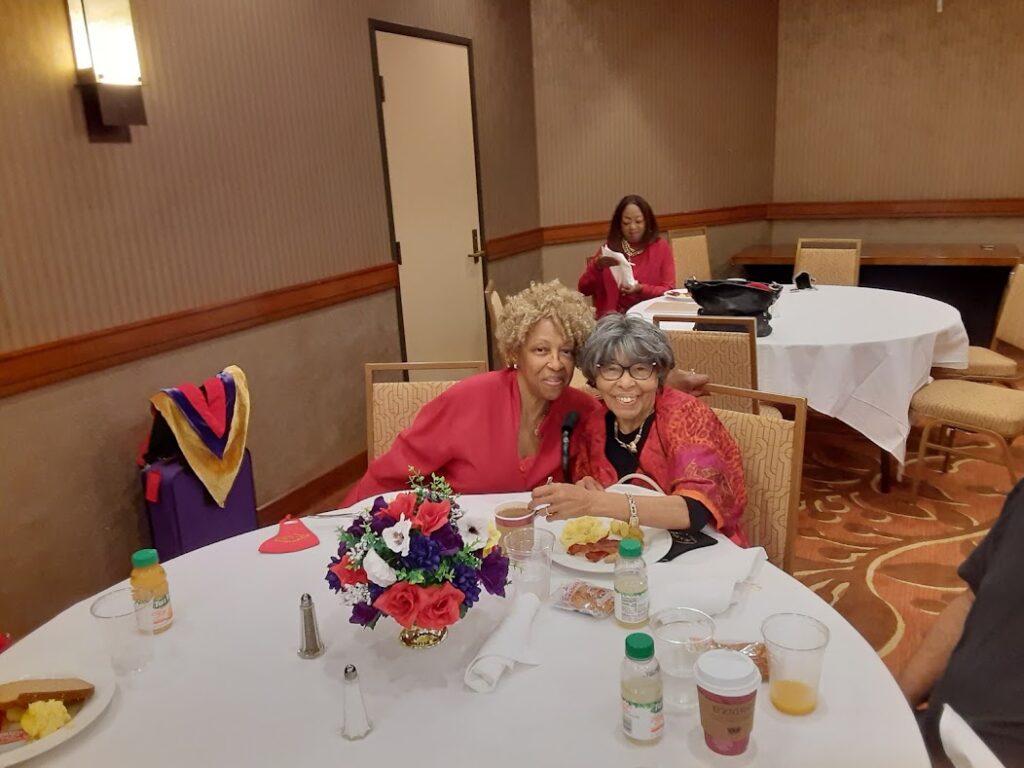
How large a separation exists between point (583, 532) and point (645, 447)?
1.26ft

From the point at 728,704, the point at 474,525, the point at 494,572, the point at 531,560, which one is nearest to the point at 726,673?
the point at 728,704

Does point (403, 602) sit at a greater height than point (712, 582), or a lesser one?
greater

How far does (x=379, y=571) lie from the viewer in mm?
1154

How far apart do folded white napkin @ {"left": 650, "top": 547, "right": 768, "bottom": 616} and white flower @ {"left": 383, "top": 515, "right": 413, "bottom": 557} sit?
17.6 inches

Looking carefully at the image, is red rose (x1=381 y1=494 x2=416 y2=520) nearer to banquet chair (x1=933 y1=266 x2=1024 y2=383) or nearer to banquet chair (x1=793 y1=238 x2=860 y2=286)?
banquet chair (x1=933 y1=266 x2=1024 y2=383)

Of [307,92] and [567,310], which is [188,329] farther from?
[567,310]

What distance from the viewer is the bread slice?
114 centimetres

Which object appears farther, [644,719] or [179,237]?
[179,237]

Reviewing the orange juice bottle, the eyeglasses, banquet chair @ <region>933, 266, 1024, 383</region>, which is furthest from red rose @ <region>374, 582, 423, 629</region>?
banquet chair @ <region>933, 266, 1024, 383</region>

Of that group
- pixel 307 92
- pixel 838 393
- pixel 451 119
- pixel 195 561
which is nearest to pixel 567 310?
pixel 195 561

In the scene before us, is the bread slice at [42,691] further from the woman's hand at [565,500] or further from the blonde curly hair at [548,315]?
the blonde curly hair at [548,315]

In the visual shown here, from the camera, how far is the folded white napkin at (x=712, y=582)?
1334 mm

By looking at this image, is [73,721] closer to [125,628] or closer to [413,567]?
[125,628]

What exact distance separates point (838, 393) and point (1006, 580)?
2.11 m
